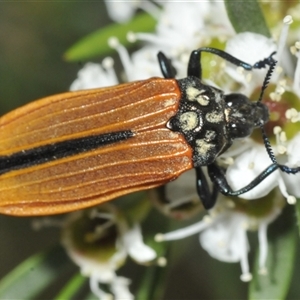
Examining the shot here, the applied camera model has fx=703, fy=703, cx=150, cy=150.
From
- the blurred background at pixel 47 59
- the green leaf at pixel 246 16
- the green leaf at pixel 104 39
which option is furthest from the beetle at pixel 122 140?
the blurred background at pixel 47 59

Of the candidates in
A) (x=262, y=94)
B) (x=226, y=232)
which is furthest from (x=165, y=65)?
(x=226, y=232)

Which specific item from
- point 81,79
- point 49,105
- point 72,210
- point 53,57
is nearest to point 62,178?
point 72,210

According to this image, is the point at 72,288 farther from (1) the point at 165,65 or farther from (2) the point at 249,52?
(2) the point at 249,52

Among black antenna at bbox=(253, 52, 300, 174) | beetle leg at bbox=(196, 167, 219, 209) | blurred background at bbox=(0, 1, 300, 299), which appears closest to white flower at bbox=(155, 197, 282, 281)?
beetle leg at bbox=(196, 167, 219, 209)

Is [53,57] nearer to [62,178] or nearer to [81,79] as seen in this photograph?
[81,79]

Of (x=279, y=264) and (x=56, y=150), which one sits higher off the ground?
(x=56, y=150)
